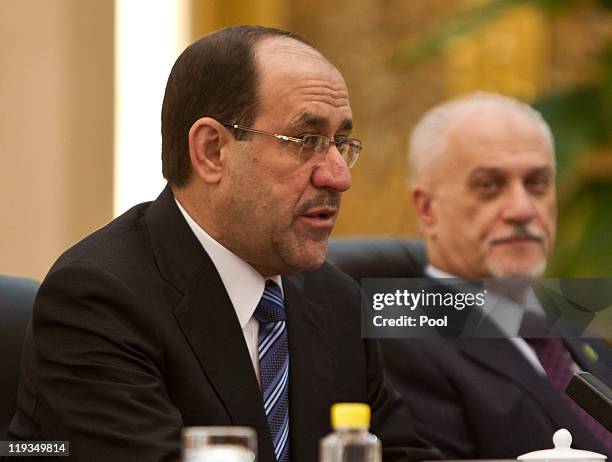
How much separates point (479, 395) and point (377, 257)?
1.63 feet

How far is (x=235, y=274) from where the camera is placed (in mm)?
2312

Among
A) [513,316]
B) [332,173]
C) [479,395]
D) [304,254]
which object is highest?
[332,173]

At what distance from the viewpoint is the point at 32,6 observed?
4027 millimetres

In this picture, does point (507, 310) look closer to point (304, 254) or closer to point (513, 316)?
point (513, 316)

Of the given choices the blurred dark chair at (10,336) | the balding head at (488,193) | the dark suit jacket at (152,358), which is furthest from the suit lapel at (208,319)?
the balding head at (488,193)

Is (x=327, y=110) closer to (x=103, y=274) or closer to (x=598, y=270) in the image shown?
(x=103, y=274)

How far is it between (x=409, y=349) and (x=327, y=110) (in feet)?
2.47

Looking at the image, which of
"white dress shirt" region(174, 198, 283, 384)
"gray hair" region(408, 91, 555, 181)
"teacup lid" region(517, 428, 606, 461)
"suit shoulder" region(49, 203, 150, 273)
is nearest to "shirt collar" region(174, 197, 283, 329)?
"white dress shirt" region(174, 198, 283, 384)

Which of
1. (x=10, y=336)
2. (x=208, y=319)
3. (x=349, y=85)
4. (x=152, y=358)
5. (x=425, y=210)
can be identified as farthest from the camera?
(x=349, y=85)

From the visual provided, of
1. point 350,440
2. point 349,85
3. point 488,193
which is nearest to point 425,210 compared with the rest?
point 488,193

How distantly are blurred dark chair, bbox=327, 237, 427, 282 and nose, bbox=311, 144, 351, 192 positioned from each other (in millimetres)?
682

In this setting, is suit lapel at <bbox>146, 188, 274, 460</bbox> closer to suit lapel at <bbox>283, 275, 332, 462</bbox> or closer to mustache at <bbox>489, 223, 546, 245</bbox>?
suit lapel at <bbox>283, 275, 332, 462</bbox>

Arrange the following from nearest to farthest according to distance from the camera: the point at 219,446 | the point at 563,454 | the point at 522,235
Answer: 1. the point at 219,446
2. the point at 563,454
3. the point at 522,235

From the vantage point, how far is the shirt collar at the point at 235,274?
228cm
